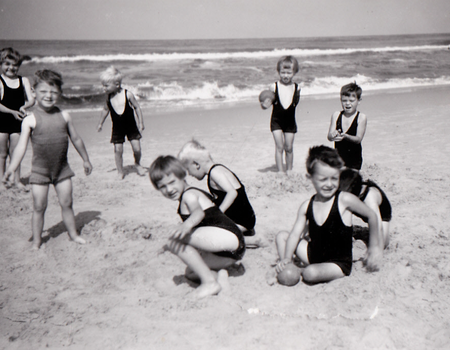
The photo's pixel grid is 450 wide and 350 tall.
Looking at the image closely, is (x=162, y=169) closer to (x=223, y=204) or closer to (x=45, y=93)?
(x=223, y=204)

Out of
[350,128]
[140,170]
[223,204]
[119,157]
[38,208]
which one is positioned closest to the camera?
[223,204]

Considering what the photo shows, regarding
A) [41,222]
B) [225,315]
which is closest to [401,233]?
[225,315]

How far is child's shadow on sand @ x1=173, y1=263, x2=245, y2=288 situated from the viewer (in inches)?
122

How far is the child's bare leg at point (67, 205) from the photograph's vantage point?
3.67 metres

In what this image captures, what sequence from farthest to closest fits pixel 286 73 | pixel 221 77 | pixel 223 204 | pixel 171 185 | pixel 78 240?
pixel 221 77
pixel 286 73
pixel 78 240
pixel 223 204
pixel 171 185

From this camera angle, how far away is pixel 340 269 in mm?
2859

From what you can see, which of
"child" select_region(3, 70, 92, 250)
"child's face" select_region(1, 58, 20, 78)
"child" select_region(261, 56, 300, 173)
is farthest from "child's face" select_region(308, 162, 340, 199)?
"child's face" select_region(1, 58, 20, 78)

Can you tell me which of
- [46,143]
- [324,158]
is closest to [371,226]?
[324,158]

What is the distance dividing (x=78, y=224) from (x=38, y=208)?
2.32 ft

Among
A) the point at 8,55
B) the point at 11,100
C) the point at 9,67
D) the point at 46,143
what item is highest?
the point at 8,55

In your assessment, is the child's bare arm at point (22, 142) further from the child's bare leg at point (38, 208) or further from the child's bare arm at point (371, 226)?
the child's bare arm at point (371, 226)

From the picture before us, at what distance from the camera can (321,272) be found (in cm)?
283

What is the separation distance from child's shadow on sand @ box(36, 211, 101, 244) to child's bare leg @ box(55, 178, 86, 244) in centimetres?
29

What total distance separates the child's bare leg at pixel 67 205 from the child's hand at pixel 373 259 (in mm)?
2576
